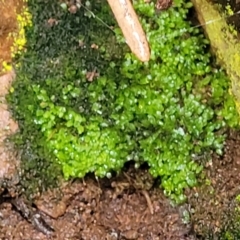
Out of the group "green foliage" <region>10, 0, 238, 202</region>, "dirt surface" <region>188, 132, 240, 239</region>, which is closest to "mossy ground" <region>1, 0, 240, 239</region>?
"green foliage" <region>10, 0, 238, 202</region>

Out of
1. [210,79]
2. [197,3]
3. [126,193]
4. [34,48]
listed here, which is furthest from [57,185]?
[197,3]

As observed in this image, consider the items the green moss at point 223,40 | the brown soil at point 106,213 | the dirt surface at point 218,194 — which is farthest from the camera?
the brown soil at point 106,213

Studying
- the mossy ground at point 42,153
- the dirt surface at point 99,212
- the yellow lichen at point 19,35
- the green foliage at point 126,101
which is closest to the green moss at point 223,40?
the green foliage at point 126,101

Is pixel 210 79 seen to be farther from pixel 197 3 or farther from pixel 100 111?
pixel 100 111

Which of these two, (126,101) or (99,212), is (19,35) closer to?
(126,101)

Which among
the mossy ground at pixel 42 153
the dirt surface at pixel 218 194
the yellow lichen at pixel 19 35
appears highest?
the yellow lichen at pixel 19 35

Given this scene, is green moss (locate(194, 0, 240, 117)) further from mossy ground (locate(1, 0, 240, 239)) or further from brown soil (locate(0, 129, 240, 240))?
mossy ground (locate(1, 0, 240, 239))

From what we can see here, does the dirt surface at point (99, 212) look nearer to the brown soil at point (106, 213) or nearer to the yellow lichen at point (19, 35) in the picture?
the brown soil at point (106, 213)

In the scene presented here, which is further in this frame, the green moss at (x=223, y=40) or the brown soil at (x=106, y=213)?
the brown soil at (x=106, y=213)

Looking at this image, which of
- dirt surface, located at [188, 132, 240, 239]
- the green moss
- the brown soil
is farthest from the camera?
the brown soil
